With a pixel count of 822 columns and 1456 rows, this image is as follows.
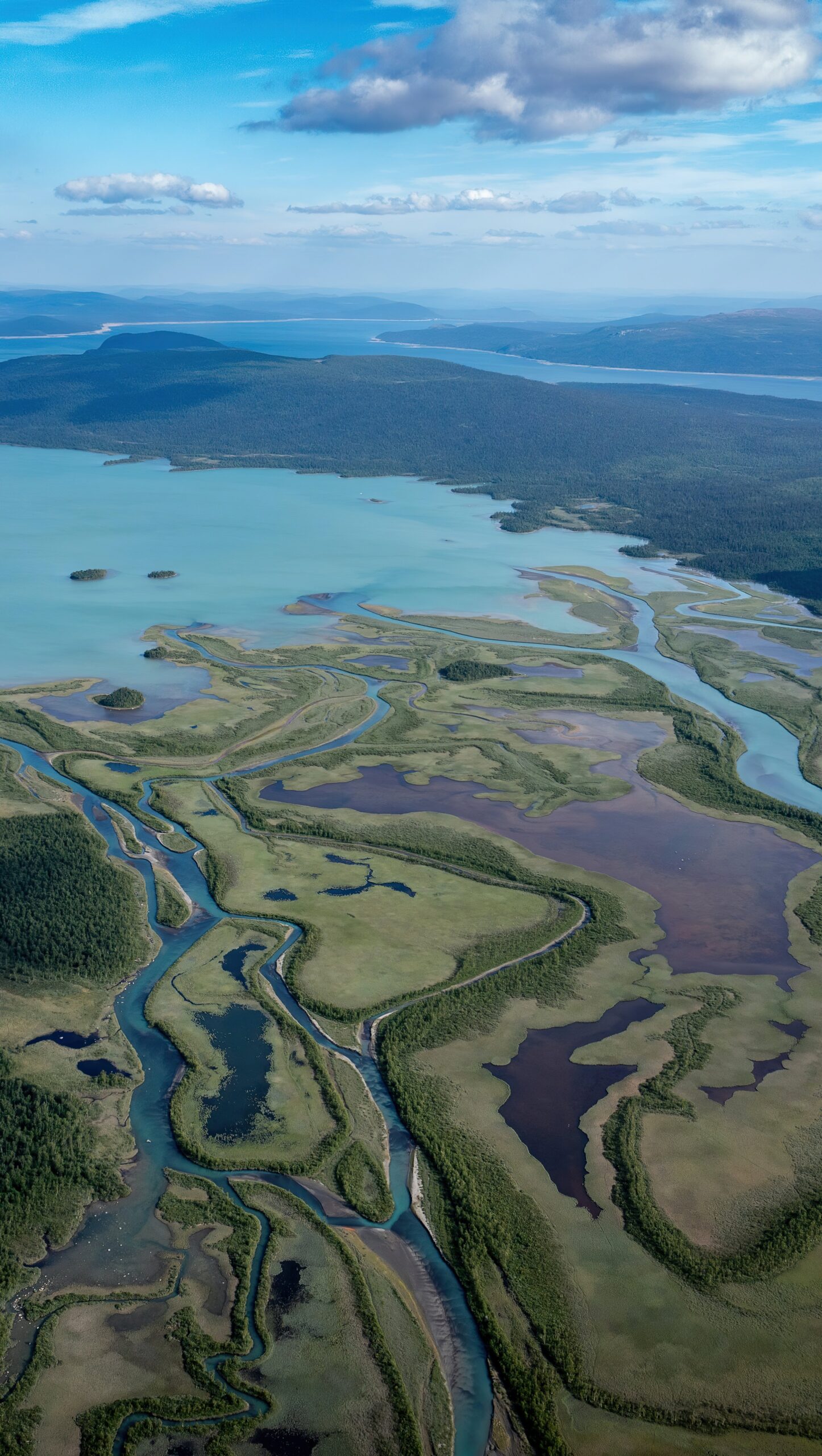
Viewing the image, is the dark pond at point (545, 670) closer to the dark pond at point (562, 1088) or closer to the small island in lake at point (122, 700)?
the small island in lake at point (122, 700)

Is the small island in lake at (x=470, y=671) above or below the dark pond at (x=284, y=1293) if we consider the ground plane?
above

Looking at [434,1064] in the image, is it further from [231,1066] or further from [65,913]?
[65,913]

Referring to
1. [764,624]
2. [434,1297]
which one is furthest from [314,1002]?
[764,624]

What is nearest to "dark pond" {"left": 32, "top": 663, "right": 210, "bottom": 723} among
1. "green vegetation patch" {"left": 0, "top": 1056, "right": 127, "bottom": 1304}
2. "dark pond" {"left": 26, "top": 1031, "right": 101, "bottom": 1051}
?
"dark pond" {"left": 26, "top": 1031, "right": 101, "bottom": 1051}

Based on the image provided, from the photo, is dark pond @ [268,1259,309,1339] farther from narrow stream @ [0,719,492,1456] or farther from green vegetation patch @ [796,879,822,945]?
green vegetation patch @ [796,879,822,945]

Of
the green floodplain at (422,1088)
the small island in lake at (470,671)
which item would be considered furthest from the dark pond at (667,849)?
the small island in lake at (470,671)

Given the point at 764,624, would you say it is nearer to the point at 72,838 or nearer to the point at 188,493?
the point at 72,838
